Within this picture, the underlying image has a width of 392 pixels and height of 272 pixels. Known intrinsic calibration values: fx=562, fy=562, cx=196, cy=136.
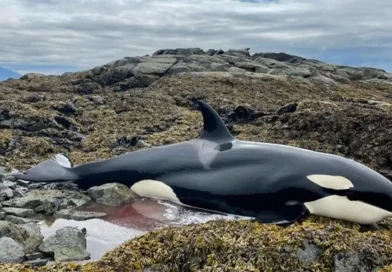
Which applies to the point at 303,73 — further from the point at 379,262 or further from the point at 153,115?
the point at 379,262

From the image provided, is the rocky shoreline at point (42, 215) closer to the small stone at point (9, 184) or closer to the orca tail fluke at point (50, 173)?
the small stone at point (9, 184)

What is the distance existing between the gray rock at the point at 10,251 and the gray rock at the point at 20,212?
1768mm

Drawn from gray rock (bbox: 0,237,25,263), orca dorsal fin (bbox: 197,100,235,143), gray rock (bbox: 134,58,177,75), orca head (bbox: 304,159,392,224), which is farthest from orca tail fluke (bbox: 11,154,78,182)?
gray rock (bbox: 134,58,177,75)

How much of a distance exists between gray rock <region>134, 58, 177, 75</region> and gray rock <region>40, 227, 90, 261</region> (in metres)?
24.4

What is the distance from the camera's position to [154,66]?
30.8 meters

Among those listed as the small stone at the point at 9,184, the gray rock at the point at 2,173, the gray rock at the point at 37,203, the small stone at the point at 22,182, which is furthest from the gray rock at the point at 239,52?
the gray rock at the point at 37,203

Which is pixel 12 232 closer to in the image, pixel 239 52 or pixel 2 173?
pixel 2 173

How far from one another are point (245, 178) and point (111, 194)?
2.06 m

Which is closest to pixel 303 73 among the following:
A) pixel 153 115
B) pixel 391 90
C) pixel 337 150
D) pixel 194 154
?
pixel 391 90

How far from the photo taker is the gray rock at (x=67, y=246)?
18.4 feet

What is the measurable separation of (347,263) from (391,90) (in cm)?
3173

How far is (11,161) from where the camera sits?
12102 mm

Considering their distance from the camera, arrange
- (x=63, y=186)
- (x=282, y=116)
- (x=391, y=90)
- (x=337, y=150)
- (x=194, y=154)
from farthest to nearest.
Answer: (x=391, y=90)
(x=282, y=116)
(x=337, y=150)
(x=63, y=186)
(x=194, y=154)

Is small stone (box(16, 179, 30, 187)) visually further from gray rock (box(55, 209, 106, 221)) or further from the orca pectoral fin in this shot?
the orca pectoral fin
